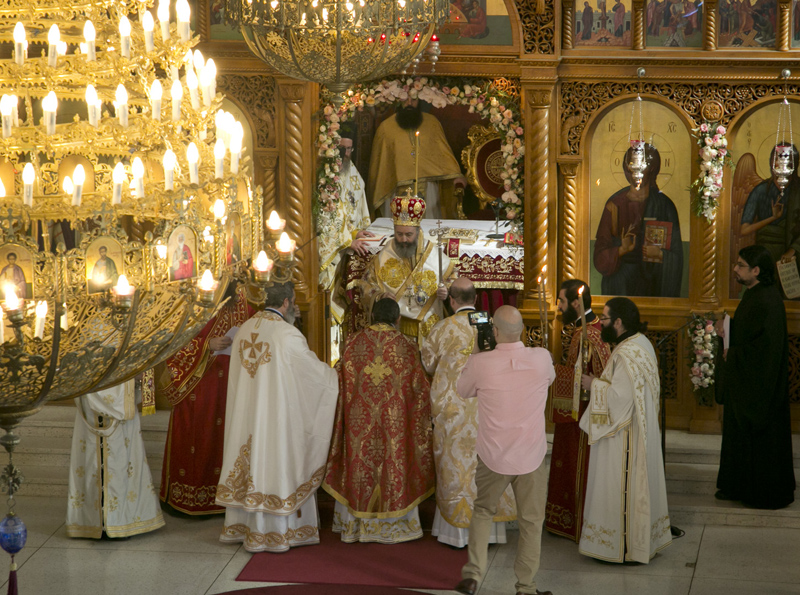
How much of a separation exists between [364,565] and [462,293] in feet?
6.36

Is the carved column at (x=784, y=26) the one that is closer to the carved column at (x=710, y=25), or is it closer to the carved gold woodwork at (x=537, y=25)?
the carved column at (x=710, y=25)

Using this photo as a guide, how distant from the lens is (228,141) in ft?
11.5

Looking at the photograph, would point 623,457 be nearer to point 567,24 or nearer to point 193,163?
Answer: point 567,24

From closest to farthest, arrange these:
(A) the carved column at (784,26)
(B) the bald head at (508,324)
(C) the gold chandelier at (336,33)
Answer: (C) the gold chandelier at (336,33) → (B) the bald head at (508,324) → (A) the carved column at (784,26)

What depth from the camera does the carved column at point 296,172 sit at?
9.26m

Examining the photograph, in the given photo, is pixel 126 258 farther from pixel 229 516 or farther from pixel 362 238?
pixel 362 238

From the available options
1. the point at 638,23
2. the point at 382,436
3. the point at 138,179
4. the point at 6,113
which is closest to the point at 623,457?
the point at 382,436

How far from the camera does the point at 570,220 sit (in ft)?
30.9

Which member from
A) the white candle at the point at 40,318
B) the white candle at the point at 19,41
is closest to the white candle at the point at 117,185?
the white candle at the point at 40,318

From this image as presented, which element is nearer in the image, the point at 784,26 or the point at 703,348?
the point at 784,26

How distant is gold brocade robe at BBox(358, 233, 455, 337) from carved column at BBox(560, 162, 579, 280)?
41.5 inches

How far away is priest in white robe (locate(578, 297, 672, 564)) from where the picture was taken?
701cm

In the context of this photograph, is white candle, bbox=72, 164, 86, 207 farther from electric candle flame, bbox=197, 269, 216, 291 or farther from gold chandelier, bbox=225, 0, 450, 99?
gold chandelier, bbox=225, 0, 450, 99

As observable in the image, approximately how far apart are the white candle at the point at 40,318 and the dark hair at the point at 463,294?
191 inches
